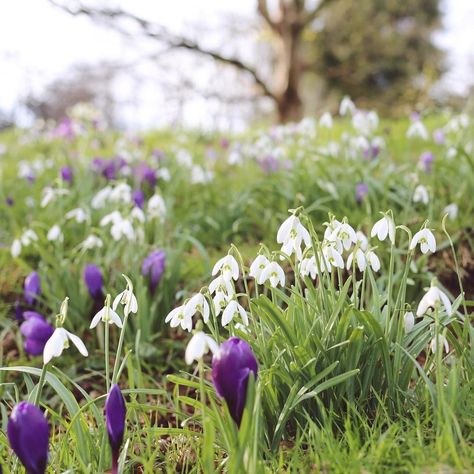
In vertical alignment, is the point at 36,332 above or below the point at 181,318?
below

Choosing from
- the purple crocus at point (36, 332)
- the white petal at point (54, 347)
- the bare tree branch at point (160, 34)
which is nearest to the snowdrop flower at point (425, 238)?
the white petal at point (54, 347)

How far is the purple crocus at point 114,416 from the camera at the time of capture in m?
1.40

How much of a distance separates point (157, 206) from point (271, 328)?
1.54 metres

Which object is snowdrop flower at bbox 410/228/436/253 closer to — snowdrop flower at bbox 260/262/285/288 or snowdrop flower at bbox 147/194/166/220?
snowdrop flower at bbox 260/262/285/288

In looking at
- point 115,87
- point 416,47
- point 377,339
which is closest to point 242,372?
point 377,339

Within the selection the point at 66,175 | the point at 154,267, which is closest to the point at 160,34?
the point at 66,175

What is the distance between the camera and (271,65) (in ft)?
64.4

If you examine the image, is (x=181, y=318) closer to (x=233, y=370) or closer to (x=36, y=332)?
(x=233, y=370)

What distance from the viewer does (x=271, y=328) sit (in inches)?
67.6

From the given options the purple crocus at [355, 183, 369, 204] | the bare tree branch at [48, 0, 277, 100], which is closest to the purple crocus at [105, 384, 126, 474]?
the purple crocus at [355, 183, 369, 204]

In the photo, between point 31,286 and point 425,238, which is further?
point 31,286

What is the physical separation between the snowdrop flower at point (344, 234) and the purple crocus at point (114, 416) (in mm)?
717

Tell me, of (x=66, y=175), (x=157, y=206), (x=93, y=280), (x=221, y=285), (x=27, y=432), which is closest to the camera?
(x=27, y=432)

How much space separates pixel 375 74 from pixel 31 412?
15580 mm
